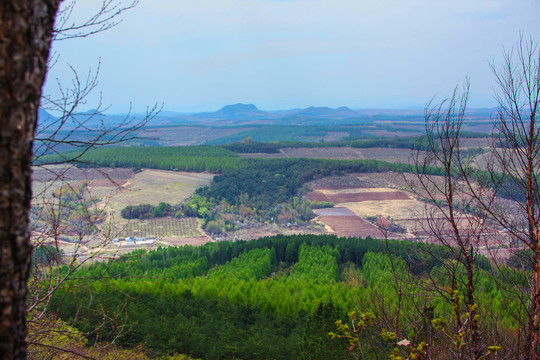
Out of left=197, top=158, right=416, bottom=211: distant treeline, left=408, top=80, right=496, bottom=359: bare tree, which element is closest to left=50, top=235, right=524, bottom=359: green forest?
left=408, top=80, right=496, bottom=359: bare tree

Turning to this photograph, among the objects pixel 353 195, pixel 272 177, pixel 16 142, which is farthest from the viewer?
pixel 272 177

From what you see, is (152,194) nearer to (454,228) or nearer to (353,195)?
(353,195)

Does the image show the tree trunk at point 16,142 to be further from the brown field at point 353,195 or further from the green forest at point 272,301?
the brown field at point 353,195

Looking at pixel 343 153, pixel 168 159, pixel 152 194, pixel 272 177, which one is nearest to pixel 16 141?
pixel 152 194

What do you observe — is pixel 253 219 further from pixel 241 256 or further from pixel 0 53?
pixel 0 53

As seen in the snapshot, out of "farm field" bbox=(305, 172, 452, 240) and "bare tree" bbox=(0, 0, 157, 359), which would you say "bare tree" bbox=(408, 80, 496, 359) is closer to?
"bare tree" bbox=(0, 0, 157, 359)

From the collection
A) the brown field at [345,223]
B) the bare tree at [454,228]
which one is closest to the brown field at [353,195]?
the brown field at [345,223]
